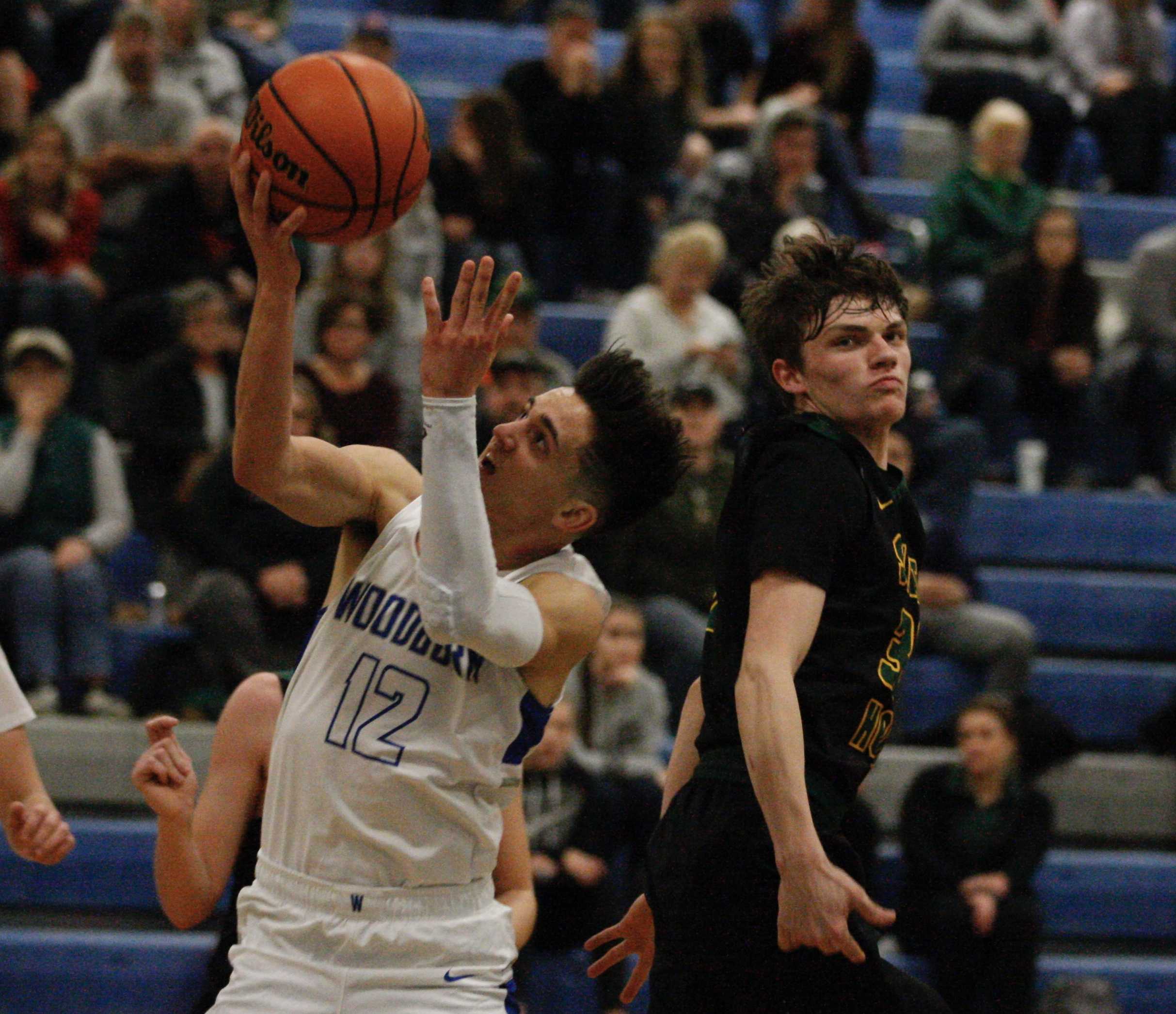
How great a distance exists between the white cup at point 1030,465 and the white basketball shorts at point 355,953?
6.53 m

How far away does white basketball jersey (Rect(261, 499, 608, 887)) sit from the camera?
303cm

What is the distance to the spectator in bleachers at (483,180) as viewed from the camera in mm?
8703

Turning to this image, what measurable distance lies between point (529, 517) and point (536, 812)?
334 cm

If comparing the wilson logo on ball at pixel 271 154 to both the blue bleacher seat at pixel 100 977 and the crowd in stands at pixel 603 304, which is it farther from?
the blue bleacher seat at pixel 100 977

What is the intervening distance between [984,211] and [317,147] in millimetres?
7001

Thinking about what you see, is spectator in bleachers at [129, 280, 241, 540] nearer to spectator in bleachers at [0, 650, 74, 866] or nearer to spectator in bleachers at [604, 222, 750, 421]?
spectator in bleachers at [604, 222, 750, 421]

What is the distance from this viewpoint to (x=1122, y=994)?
6949 mm

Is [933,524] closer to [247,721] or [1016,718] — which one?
[1016,718]

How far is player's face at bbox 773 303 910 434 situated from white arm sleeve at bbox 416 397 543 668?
712 millimetres

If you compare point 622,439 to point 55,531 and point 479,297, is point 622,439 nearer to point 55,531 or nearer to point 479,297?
point 479,297

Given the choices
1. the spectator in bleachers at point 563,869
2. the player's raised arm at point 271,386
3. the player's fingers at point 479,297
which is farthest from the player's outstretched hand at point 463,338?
the spectator in bleachers at point 563,869

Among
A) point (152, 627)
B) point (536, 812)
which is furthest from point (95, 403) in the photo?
point (536, 812)

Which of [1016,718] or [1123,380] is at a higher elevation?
[1123,380]

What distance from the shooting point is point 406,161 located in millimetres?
3254
